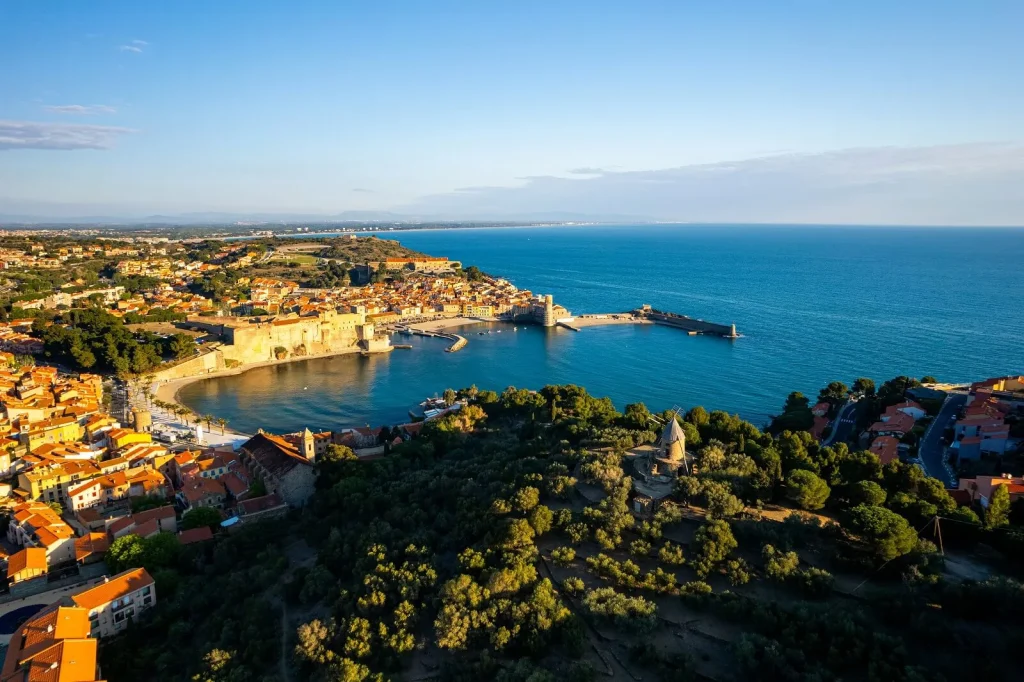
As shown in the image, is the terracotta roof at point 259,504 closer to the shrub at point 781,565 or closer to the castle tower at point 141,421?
the castle tower at point 141,421

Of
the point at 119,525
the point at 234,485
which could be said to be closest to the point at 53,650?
the point at 119,525

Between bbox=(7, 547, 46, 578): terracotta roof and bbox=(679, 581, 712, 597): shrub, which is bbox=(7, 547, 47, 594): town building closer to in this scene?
bbox=(7, 547, 46, 578): terracotta roof

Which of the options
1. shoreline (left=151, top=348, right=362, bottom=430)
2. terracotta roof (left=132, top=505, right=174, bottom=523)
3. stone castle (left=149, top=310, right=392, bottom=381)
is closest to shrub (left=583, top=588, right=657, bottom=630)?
terracotta roof (left=132, top=505, right=174, bottom=523)

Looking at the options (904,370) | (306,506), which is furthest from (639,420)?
(904,370)

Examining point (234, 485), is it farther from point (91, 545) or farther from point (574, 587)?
point (574, 587)

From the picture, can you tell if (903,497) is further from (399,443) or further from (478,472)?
(399,443)
